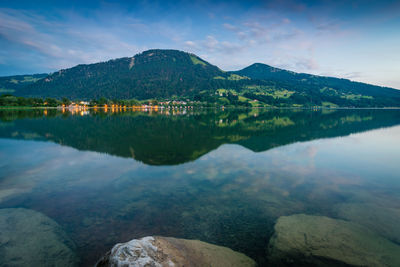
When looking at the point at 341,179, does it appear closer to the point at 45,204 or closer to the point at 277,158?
the point at 277,158

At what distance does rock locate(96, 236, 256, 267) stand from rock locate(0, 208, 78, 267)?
3.09 m

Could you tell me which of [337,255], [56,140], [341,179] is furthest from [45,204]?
[56,140]

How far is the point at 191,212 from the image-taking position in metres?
11.6

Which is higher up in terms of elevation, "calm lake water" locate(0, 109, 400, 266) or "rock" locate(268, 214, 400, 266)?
"rock" locate(268, 214, 400, 266)

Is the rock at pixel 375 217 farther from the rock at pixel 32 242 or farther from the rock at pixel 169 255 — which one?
the rock at pixel 32 242

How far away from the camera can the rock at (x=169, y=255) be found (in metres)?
5.84

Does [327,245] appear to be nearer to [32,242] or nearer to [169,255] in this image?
[169,255]

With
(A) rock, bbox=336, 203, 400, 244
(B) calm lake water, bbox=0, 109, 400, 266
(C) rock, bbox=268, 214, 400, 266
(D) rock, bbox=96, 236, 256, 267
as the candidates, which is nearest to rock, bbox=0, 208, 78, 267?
(B) calm lake water, bbox=0, 109, 400, 266

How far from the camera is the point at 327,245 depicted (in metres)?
8.87

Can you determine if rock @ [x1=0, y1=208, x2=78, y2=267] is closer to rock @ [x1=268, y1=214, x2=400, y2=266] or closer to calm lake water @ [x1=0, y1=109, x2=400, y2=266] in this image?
calm lake water @ [x1=0, y1=109, x2=400, y2=266]

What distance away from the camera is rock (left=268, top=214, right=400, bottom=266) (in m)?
7.96

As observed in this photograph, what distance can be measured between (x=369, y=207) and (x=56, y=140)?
38943 mm

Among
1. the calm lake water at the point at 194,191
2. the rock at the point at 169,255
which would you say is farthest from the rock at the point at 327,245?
the rock at the point at 169,255

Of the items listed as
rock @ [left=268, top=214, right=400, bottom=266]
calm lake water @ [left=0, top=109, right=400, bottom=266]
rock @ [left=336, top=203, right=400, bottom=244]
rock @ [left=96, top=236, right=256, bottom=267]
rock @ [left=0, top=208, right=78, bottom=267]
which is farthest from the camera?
rock @ [left=336, top=203, right=400, bottom=244]
